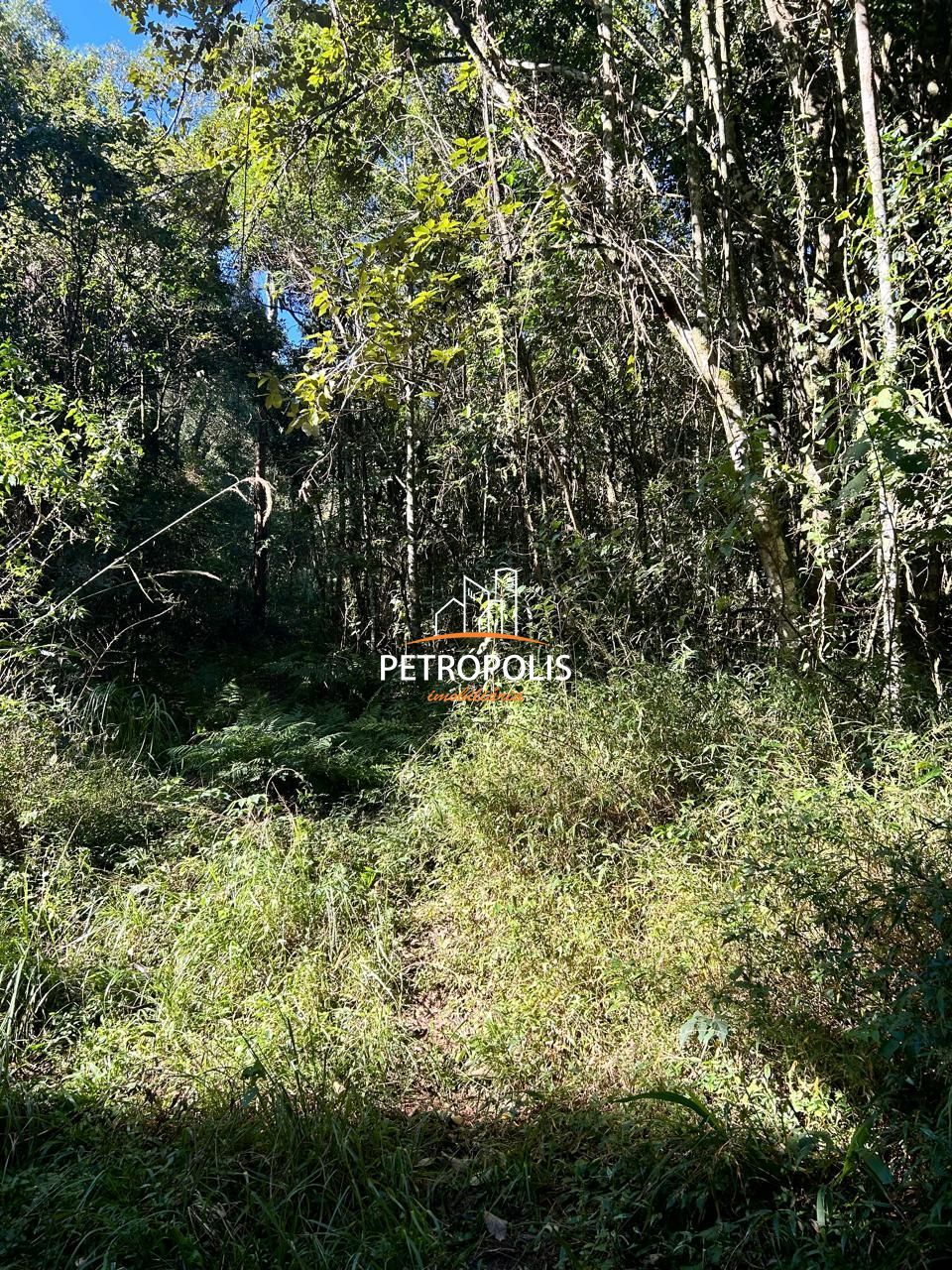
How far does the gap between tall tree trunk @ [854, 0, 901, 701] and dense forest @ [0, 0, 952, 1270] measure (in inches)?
1.3

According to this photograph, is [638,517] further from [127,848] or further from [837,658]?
[127,848]

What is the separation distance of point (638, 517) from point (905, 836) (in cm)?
265

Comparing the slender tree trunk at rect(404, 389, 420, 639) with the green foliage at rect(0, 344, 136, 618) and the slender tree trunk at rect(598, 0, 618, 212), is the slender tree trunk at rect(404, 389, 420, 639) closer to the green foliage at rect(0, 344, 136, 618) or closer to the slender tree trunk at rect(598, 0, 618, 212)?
the green foliage at rect(0, 344, 136, 618)

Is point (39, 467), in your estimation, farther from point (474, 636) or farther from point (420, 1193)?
point (420, 1193)

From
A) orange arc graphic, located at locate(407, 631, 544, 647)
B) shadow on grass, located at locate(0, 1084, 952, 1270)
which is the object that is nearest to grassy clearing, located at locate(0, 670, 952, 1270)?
shadow on grass, located at locate(0, 1084, 952, 1270)

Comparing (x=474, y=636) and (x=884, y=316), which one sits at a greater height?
(x=884, y=316)

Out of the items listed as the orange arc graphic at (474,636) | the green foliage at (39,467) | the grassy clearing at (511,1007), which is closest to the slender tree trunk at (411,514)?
the orange arc graphic at (474,636)

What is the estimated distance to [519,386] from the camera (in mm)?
4094

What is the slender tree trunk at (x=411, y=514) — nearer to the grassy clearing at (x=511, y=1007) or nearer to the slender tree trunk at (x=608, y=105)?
the slender tree trunk at (x=608, y=105)

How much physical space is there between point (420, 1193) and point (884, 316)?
3.35 m

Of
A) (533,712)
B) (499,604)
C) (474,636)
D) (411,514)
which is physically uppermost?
(411,514)

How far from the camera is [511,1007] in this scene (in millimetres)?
2225

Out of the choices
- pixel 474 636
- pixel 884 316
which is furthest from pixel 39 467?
pixel 884 316

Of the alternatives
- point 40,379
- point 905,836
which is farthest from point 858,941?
point 40,379
